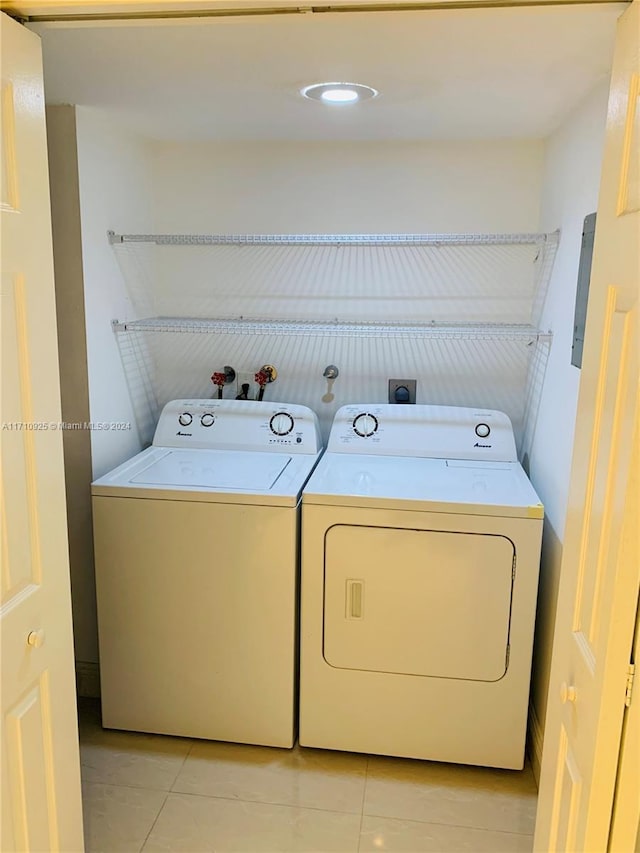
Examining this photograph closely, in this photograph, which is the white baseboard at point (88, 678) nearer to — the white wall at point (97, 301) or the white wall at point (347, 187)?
the white wall at point (97, 301)

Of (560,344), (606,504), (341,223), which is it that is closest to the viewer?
(606,504)

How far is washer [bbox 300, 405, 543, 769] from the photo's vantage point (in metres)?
2.15

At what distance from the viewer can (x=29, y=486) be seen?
136 cm

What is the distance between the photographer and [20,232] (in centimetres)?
130

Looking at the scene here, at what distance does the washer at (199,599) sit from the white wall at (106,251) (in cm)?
23

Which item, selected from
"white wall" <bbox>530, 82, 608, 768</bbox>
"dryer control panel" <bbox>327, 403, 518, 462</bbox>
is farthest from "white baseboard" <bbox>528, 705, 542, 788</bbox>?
"dryer control panel" <bbox>327, 403, 518, 462</bbox>

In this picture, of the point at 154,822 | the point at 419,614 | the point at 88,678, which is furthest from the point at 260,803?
the point at 88,678

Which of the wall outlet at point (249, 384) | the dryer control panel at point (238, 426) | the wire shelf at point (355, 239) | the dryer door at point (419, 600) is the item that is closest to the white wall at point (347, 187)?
the wire shelf at point (355, 239)

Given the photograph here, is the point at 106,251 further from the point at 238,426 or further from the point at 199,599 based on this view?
the point at 199,599

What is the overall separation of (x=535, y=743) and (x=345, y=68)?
7.00 feet

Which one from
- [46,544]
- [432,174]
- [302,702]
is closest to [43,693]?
[46,544]

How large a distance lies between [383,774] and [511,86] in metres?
2.14

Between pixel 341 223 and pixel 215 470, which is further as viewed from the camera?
pixel 341 223

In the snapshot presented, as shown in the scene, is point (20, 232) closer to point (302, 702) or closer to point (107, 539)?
point (107, 539)
